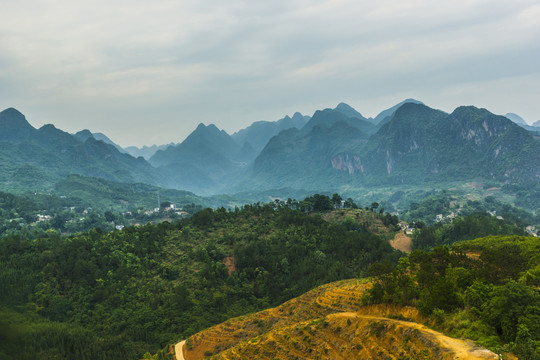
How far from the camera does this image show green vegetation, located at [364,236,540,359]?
15930 mm

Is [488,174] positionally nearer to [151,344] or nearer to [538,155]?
[538,155]

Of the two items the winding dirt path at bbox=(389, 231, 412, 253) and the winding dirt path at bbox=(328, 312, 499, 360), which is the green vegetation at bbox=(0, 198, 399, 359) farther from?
the winding dirt path at bbox=(328, 312, 499, 360)

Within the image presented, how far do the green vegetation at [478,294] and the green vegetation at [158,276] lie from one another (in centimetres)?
2213

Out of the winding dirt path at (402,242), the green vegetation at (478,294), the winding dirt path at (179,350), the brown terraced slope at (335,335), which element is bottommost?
the winding dirt path at (179,350)

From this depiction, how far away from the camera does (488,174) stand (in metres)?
189

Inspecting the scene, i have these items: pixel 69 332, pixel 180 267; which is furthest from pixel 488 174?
pixel 69 332

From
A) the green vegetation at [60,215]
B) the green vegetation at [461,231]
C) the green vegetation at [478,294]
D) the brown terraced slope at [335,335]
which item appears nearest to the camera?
the green vegetation at [478,294]

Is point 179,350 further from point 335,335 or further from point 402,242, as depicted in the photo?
point 402,242

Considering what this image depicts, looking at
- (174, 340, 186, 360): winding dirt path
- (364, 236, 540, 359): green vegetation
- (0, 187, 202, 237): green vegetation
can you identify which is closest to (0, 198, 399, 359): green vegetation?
(174, 340, 186, 360): winding dirt path

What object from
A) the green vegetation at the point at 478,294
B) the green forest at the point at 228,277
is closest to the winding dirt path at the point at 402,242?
the green forest at the point at 228,277

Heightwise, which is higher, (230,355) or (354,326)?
(354,326)

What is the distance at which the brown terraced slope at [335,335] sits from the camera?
704 inches

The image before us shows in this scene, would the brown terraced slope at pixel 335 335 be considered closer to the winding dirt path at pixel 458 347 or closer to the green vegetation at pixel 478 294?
the winding dirt path at pixel 458 347

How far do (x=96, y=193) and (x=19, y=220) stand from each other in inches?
2416
